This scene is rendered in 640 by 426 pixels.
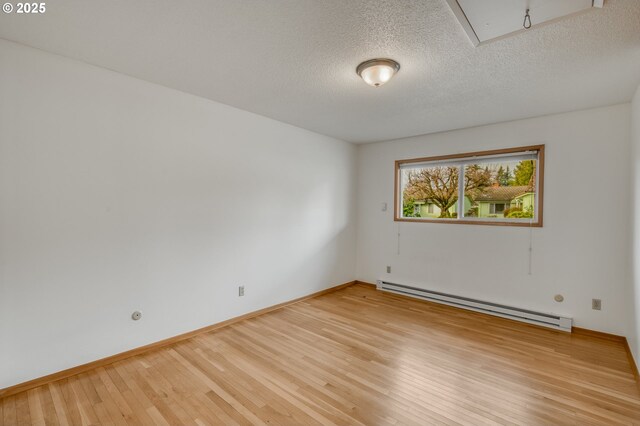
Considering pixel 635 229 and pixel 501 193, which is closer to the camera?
pixel 635 229

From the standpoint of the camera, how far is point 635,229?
2.62m

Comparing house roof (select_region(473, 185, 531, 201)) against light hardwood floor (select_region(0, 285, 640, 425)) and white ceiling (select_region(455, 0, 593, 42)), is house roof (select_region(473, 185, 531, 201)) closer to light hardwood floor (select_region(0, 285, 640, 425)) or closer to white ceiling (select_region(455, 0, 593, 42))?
light hardwood floor (select_region(0, 285, 640, 425))

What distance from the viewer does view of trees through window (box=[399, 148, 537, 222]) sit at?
3.66m

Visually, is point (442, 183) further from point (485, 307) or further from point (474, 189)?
point (485, 307)

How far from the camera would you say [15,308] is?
2.09m

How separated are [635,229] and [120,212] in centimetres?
461

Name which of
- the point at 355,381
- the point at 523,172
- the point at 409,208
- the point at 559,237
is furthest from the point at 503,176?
the point at 355,381

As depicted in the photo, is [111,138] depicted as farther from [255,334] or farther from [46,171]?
[255,334]

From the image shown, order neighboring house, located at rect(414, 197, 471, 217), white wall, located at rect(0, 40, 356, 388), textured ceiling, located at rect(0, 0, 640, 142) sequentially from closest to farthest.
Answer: textured ceiling, located at rect(0, 0, 640, 142) → white wall, located at rect(0, 40, 356, 388) → neighboring house, located at rect(414, 197, 471, 217)

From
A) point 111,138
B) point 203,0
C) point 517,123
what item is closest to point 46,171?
point 111,138

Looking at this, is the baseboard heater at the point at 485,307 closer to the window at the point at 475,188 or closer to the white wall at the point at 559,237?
the white wall at the point at 559,237

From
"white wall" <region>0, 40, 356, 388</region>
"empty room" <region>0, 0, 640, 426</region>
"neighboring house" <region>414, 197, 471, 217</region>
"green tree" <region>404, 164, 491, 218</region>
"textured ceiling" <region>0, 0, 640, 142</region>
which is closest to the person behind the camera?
"textured ceiling" <region>0, 0, 640, 142</region>

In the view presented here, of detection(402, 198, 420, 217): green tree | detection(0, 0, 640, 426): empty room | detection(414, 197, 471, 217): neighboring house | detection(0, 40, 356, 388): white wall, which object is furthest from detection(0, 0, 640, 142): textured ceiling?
detection(402, 198, 420, 217): green tree

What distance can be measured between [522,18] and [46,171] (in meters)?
3.40
